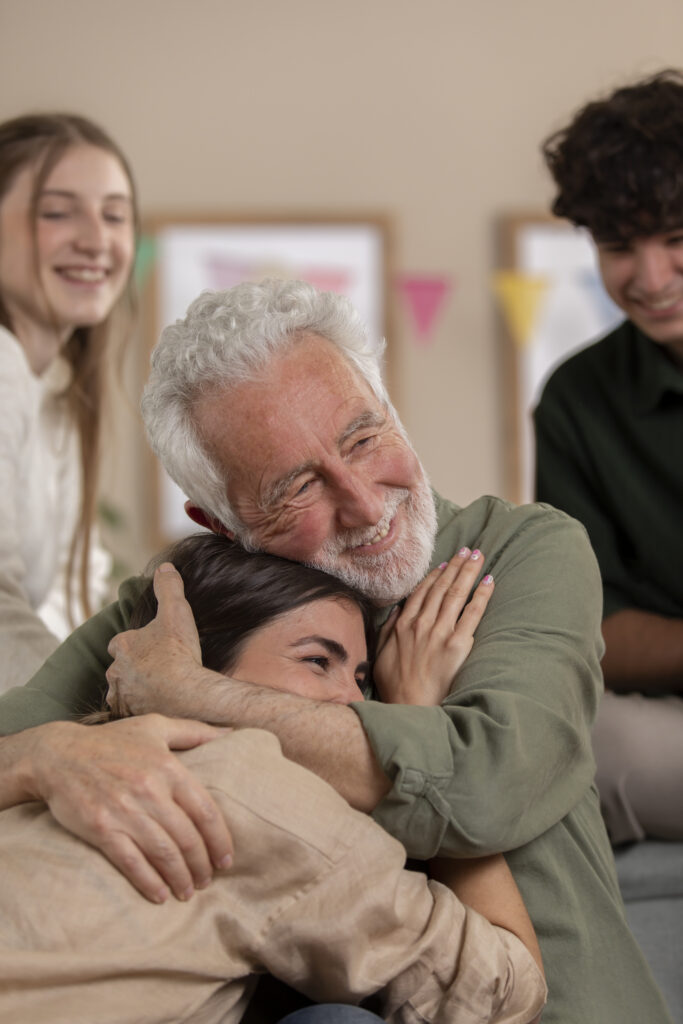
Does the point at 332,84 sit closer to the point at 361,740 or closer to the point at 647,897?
the point at 647,897

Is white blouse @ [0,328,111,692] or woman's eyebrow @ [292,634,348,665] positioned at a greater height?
woman's eyebrow @ [292,634,348,665]

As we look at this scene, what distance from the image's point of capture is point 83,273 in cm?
288

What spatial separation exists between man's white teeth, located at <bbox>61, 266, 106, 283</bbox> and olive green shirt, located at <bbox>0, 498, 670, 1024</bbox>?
148 centimetres

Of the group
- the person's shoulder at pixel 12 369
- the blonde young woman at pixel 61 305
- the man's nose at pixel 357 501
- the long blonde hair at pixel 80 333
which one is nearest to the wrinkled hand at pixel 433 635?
the man's nose at pixel 357 501

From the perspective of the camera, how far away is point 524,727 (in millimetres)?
1296

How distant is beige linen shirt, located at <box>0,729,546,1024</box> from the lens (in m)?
1.01

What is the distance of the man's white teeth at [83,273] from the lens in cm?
287

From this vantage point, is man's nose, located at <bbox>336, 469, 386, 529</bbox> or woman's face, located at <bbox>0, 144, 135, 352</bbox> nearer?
man's nose, located at <bbox>336, 469, 386, 529</bbox>

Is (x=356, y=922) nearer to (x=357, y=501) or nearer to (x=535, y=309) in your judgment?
(x=357, y=501)

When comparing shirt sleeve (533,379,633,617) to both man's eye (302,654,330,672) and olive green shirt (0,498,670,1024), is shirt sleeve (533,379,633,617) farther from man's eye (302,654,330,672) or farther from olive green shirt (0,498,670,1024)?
man's eye (302,654,330,672)

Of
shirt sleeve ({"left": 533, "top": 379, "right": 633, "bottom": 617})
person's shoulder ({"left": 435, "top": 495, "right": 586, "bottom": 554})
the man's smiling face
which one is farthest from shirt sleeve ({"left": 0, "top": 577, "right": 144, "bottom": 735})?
shirt sleeve ({"left": 533, "top": 379, "right": 633, "bottom": 617})

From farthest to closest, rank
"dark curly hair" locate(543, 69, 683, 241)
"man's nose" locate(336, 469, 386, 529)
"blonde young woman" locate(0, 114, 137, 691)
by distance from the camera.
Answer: "blonde young woman" locate(0, 114, 137, 691) → "dark curly hair" locate(543, 69, 683, 241) → "man's nose" locate(336, 469, 386, 529)

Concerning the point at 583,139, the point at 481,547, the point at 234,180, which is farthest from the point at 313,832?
the point at 234,180

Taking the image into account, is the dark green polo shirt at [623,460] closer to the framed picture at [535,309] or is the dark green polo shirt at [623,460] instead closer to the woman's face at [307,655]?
the woman's face at [307,655]
